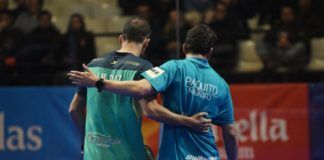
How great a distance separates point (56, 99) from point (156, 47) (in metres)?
1.83

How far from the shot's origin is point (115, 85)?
15.6 ft

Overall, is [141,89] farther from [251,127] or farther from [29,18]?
[29,18]

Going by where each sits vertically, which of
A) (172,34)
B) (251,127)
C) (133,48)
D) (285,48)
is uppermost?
(133,48)

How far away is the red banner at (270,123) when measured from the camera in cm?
891

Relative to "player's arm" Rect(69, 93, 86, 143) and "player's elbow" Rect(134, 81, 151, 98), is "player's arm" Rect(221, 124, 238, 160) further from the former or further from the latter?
"player's arm" Rect(69, 93, 86, 143)

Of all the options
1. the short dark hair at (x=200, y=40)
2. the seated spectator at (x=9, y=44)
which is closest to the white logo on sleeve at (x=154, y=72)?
the short dark hair at (x=200, y=40)

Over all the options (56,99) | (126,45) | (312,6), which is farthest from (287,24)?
(126,45)

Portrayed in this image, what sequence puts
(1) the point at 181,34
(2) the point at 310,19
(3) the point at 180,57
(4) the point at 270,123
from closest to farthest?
(4) the point at 270,123 < (3) the point at 180,57 < (1) the point at 181,34 < (2) the point at 310,19

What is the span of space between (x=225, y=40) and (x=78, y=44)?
2.08m

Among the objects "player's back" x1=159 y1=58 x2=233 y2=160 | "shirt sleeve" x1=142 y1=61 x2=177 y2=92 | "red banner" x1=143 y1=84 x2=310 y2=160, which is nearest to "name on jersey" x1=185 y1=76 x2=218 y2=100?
"player's back" x1=159 y1=58 x2=233 y2=160

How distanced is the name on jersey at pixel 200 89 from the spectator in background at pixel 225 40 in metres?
5.08

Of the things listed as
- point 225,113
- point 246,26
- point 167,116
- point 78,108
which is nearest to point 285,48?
point 246,26

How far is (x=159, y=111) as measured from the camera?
485 cm

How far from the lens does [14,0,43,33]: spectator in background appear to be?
1103 centimetres
